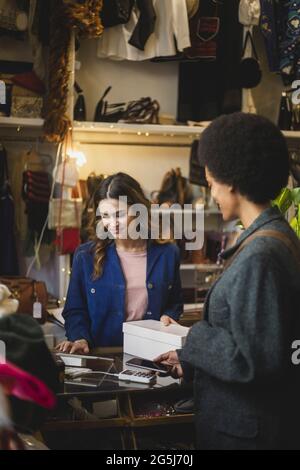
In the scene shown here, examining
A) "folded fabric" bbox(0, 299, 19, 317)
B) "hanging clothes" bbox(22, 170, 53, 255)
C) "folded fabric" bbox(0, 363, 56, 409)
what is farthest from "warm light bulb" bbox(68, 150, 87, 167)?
"folded fabric" bbox(0, 363, 56, 409)

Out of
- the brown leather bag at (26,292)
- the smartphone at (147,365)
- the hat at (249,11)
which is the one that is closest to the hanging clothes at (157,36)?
the hat at (249,11)

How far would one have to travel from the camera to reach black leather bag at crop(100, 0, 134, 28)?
13.7 feet

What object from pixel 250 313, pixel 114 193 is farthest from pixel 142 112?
pixel 250 313

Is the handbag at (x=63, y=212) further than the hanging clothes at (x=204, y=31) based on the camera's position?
No

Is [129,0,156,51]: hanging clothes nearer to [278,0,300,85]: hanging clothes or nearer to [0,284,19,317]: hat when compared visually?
[278,0,300,85]: hanging clothes

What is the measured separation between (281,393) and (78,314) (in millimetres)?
1321

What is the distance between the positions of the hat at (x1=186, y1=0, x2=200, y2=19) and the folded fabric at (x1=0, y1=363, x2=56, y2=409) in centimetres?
335

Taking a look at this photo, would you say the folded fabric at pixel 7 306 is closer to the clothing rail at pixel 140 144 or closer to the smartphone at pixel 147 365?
the smartphone at pixel 147 365

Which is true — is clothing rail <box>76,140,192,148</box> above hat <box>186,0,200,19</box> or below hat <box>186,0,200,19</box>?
below

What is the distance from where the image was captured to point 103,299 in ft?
9.51

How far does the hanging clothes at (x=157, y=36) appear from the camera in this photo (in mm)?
4344

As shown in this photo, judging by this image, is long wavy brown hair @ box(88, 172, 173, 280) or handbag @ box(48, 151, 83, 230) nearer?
long wavy brown hair @ box(88, 172, 173, 280)

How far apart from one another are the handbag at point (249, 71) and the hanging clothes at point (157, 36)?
0.44m
